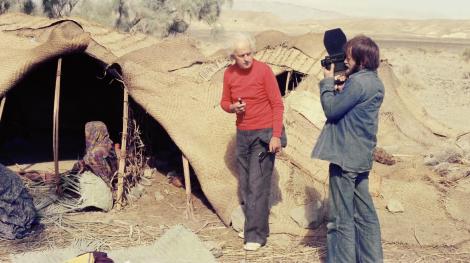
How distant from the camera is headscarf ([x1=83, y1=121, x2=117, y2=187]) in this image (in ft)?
20.3

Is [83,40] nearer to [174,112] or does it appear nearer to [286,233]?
[174,112]

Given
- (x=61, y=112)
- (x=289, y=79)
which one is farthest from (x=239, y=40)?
(x=61, y=112)

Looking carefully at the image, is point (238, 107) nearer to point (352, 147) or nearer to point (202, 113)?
point (352, 147)

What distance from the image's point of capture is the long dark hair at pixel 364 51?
3793 mm

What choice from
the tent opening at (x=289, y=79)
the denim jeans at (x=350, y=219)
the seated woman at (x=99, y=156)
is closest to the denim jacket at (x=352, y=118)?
the denim jeans at (x=350, y=219)

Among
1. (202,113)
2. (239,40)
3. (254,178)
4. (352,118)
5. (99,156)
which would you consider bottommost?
(99,156)

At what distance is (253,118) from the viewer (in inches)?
186

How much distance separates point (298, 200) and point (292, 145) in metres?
0.87

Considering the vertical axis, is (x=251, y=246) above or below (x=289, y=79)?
below

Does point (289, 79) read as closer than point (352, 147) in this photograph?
No

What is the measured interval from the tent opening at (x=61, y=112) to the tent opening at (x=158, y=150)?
40.8 inches

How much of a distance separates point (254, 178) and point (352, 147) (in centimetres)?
112

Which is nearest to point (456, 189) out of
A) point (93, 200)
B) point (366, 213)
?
point (366, 213)

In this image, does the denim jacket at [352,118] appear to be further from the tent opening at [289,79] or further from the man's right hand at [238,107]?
the tent opening at [289,79]
